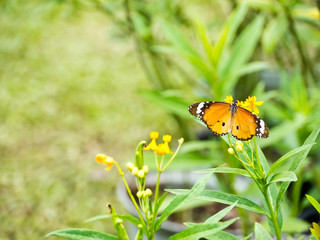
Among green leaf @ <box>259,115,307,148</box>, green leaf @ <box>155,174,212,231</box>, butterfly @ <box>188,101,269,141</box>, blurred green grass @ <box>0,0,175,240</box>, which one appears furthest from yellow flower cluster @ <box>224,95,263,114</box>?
blurred green grass @ <box>0,0,175,240</box>

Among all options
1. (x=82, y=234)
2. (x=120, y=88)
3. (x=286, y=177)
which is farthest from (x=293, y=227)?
(x=120, y=88)

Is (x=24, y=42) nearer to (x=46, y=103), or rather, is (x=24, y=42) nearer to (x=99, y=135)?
(x=46, y=103)

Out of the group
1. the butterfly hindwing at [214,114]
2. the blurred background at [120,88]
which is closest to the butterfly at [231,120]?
Answer: the butterfly hindwing at [214,114]

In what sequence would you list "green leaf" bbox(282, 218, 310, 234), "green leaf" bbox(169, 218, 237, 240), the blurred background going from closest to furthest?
1. "green leaf" bbox(169, 218, 237, 240)
2. "green leaf" bbox(282, 218, 310, 234)
3. the blurred background

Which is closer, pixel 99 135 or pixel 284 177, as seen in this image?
pixel 284 177

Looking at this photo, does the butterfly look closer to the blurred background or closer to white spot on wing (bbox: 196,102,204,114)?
white spot on wing (bbox: 196,102,204,114)

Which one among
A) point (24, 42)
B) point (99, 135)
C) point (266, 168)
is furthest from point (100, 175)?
point (24, 42)
